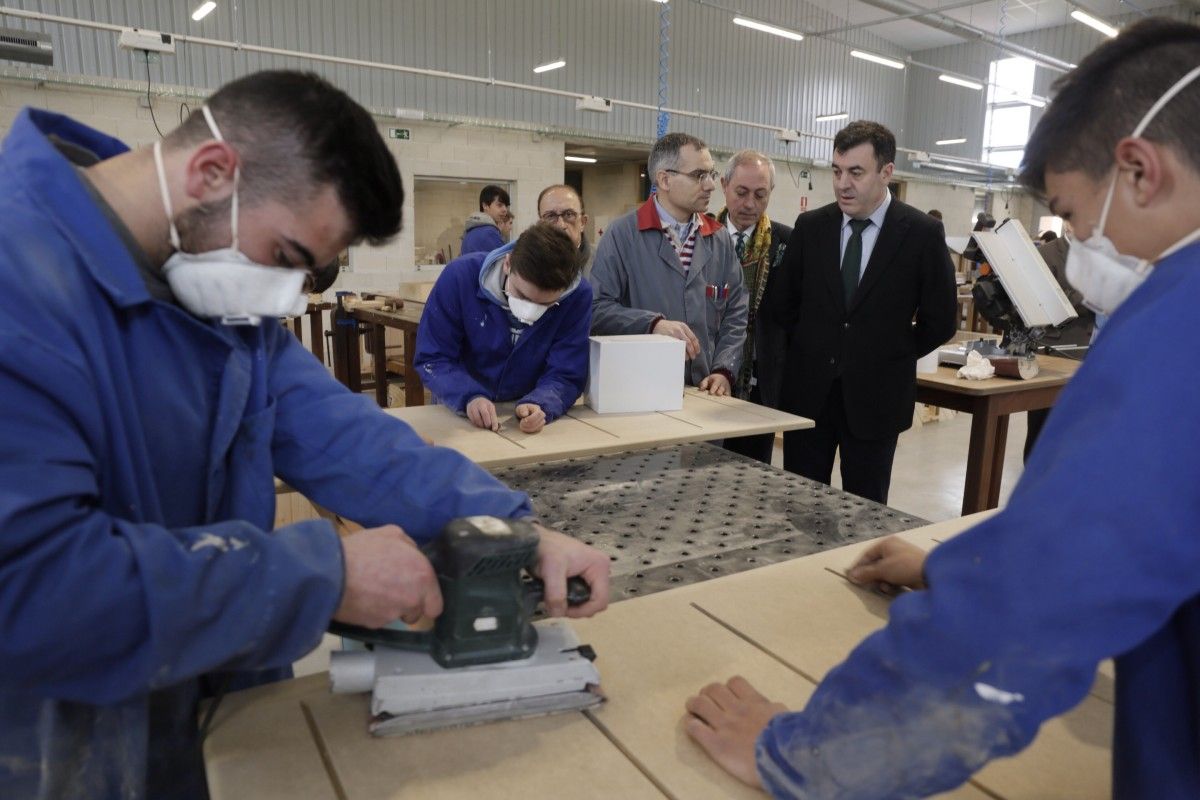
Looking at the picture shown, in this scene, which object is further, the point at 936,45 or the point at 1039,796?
the point at 936,45

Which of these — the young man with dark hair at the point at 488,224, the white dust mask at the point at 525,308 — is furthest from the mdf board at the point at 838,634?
the young man with dark hair at the point at 488,224

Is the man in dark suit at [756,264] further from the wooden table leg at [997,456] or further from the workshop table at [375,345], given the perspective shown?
the workshop table at [375,345]

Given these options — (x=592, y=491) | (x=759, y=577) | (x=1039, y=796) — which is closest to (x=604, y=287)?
(x=592, y=491)

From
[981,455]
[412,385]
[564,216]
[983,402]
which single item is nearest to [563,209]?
[564,216]

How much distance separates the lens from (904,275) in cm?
286

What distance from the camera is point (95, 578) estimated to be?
684 millimetres

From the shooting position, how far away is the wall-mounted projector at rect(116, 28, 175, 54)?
16.5ft

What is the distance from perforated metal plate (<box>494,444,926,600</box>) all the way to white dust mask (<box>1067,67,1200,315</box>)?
0.78 meters

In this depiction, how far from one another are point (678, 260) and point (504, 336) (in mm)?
899

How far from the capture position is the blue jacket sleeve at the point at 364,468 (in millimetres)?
1144

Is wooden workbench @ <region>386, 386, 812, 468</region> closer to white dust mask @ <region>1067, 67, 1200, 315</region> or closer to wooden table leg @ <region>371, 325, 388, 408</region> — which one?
white dust mask @ <region>1067, 67, 1200, 315</region>

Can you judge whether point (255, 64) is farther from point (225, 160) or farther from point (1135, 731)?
point (1135, 731)

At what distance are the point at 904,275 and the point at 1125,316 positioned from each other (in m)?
2.33

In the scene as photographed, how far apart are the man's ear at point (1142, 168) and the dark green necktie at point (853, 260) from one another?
7.38ft
